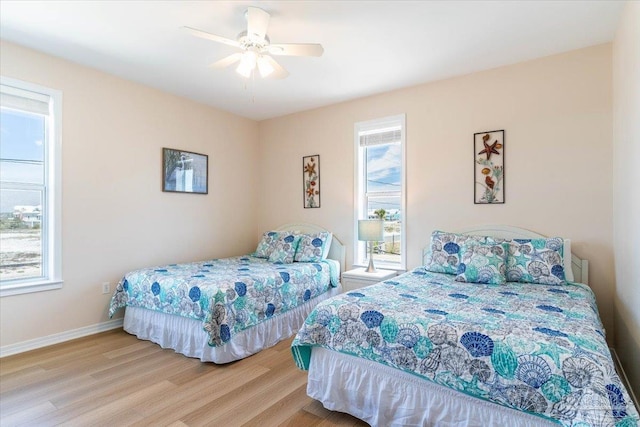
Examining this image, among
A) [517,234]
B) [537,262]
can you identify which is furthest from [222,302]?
[517,234]

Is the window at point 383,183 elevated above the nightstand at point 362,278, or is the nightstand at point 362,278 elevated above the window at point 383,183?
the window at point 383,183

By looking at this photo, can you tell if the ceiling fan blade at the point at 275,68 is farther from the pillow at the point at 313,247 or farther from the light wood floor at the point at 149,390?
the light wood floor at the point at 149,390

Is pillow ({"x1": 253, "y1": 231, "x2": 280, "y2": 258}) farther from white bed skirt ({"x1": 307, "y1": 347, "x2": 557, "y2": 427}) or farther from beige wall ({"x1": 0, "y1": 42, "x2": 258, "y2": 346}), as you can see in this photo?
white bed skirt ({"x1": 307, "y1": 347, "x2": 557, "y2": 427})

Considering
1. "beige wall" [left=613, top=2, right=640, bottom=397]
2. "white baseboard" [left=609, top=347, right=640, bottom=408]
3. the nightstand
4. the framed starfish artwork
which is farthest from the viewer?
the nightstand

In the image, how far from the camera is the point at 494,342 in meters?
1.56

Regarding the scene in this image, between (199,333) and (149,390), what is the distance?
1.84ft

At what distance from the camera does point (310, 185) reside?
4574 mm

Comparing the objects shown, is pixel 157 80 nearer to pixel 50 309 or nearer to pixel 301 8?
pixel 301 8

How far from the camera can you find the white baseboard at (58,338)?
284 centimetres

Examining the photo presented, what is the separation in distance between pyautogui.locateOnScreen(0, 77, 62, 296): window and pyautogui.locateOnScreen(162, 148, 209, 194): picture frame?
106 cm

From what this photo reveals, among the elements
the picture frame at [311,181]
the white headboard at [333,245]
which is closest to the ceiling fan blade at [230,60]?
the picture frame at [311,181]

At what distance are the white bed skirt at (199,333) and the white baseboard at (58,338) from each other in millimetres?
177

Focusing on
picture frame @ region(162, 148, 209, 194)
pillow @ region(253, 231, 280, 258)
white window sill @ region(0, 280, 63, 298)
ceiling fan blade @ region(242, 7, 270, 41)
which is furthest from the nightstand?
white window sill @ region(0, 280, 63, 298)

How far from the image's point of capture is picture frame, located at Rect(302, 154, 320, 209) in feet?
14.8
